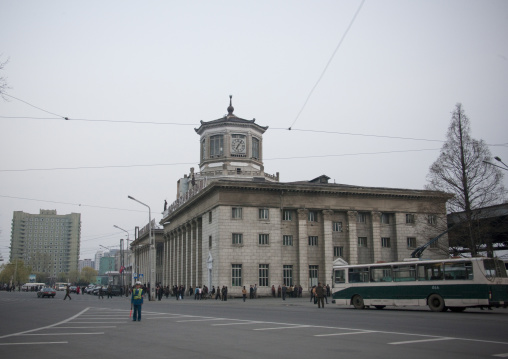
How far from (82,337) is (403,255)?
49656 millimetres

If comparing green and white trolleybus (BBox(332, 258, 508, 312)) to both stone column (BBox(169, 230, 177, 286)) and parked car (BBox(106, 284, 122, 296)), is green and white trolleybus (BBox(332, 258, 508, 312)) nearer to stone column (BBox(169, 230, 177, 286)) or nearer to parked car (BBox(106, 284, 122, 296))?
stone column (BBox(169, 230, 177, 286))

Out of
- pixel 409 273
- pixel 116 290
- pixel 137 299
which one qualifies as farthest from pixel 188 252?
pixel 137 299

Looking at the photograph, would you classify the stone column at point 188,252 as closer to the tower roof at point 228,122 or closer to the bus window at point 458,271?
the tower roof at point 228,122

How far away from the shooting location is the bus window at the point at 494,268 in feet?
Result: 84.9

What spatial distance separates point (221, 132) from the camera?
66938 millimetres

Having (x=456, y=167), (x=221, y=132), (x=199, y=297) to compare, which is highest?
(x=221, y=132)

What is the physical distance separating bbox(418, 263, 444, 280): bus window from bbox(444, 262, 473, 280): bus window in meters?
0.39

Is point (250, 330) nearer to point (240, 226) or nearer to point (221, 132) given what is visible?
point (240, 226)

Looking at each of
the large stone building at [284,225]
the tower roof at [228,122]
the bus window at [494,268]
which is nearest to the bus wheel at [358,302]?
the bus window at [494,268]

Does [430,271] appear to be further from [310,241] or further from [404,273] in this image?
[310,241]

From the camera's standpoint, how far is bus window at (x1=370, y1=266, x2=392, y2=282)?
3102 centimetres

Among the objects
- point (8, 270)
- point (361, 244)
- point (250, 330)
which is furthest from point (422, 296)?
point (8, 270)

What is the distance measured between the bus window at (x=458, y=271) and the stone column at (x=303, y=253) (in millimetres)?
27794

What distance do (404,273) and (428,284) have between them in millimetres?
1842
